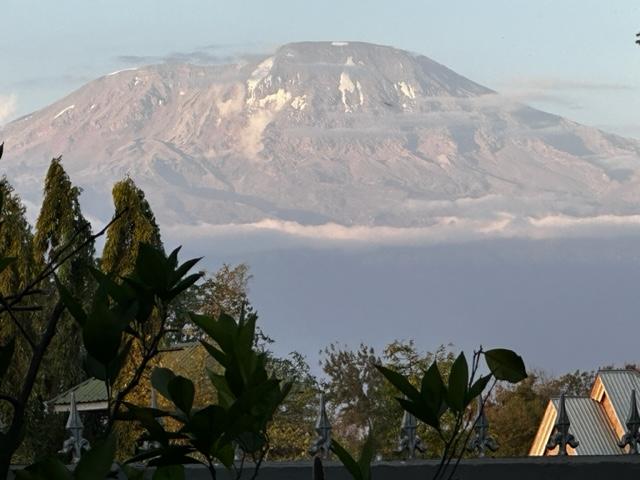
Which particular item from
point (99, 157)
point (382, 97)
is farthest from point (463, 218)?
point (99, 157)

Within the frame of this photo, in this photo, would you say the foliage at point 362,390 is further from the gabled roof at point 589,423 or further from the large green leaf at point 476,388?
the large green leaf at point 476,388

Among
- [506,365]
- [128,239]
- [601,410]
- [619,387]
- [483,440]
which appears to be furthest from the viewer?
[128,239]

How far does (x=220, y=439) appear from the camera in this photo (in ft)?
4.15

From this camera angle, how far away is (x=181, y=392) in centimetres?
124

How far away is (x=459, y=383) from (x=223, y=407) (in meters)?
0.26

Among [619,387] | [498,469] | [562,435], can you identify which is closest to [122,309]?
[498,469]

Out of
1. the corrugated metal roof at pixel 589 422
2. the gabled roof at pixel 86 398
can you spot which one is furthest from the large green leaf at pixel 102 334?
the gabled roof at pixel 86 398

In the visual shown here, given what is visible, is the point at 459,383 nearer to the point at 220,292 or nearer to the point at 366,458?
the point at 366,458

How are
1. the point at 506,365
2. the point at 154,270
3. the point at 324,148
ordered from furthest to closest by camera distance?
the point at 324,148
the point at 506,365
the point at 154,270

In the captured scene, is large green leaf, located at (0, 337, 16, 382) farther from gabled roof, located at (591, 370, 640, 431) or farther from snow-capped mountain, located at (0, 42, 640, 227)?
snow-capped mountain, located at (0, 42, 640, 227)

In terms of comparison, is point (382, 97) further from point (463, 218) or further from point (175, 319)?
point (175, 319)

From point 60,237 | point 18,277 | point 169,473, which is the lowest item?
point 18,277

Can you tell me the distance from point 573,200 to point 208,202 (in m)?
34.2

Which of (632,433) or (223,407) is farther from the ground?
(223,407)
